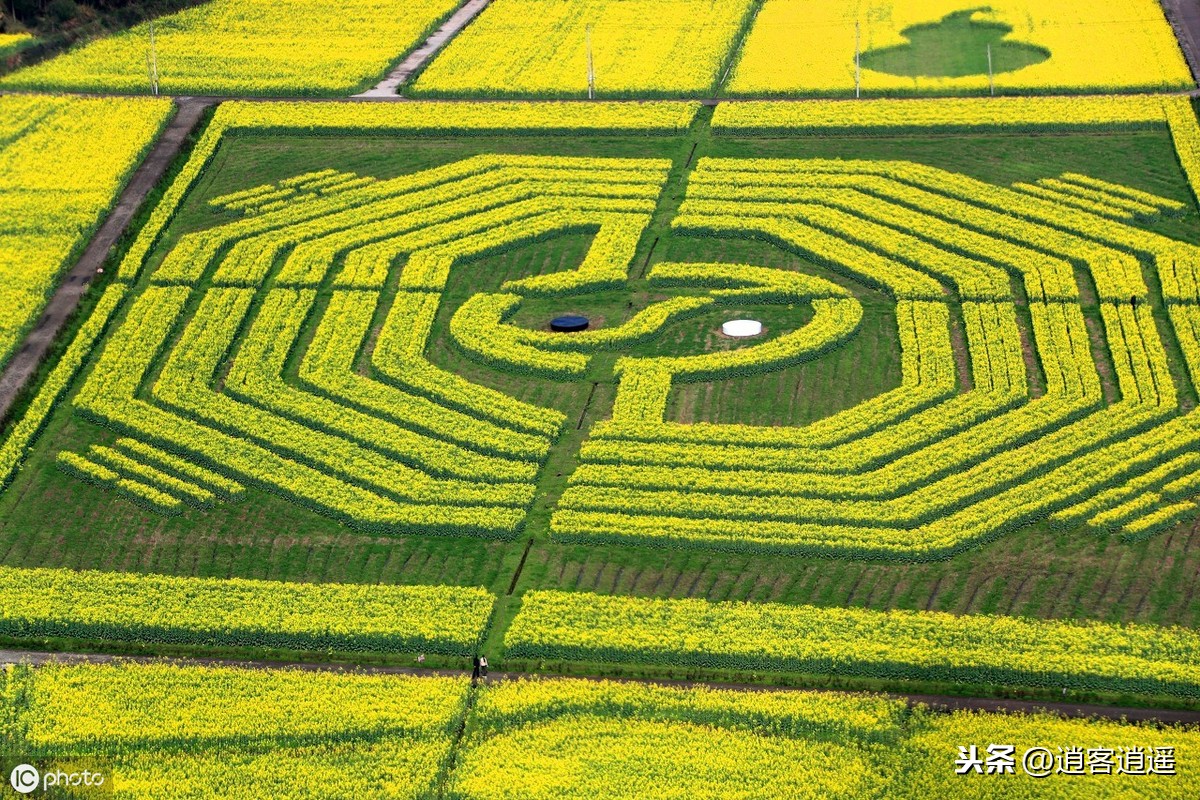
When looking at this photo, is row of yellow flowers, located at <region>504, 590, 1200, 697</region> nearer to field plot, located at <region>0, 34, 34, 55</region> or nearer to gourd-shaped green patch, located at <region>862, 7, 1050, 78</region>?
gourd-shaped green patch, located at <region>862, 7, 1050, 78</region>

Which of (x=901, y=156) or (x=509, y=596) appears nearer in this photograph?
(x=509, y=596)

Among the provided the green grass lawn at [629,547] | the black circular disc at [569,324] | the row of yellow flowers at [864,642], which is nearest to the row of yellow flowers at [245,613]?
the green grass lawn at [629,547]

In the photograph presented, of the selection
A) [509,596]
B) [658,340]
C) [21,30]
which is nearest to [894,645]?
[509,596]

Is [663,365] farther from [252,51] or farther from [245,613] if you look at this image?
[252,51]

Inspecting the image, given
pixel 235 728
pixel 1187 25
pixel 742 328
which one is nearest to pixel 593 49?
pixel 1187 25

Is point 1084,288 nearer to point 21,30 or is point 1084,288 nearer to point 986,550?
point 986,550
